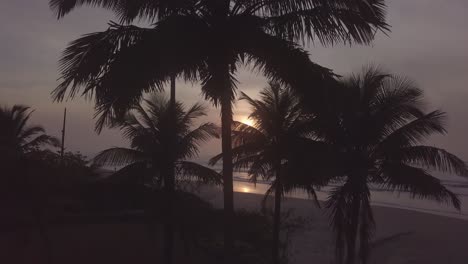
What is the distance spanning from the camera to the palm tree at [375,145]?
993 cm

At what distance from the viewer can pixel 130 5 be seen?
6438 millimetres

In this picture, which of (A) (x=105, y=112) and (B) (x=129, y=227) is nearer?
(A) (x=105, y=112)

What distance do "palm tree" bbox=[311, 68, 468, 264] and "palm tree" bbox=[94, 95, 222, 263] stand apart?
3281 mm

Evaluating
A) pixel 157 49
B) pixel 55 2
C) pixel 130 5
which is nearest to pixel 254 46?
pixel 157 49

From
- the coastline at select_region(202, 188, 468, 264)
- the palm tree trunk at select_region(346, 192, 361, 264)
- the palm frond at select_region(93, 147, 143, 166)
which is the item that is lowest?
the coastline at select_region(202, 188, 468, 264)

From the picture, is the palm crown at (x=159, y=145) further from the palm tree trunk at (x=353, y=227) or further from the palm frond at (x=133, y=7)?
the palm frond at (x=133, y=7)

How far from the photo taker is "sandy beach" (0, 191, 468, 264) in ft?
36.2

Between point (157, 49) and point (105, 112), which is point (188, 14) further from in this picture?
point (105, 112)

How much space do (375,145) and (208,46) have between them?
552cm

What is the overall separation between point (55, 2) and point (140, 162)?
5954mm

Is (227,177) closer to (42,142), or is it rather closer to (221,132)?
(221,132)

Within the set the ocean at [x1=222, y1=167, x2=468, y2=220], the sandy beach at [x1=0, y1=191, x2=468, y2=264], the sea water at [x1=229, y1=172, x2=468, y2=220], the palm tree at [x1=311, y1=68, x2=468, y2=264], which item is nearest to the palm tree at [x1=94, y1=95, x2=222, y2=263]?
the sandy beach at [x1=0, y1=191, x2=468, y2=264]

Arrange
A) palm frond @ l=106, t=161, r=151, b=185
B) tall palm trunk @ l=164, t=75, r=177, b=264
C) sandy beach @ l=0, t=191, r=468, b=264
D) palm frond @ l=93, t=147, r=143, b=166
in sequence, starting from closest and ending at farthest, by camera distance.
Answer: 1. sandy beach @ l=0, t=191, r=468, b=264
2. tall palm trunk @ l=164, t=75, r=177, b=264
3. palm frond @ l=106, t=161, r=151, b=185
4. palm frond @ l=93, t=147, r=143, b=166

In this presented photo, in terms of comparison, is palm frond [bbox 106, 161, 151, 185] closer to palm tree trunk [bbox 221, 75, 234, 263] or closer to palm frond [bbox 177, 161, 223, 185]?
palm frond [bbox 177, 161, 223, 185]
